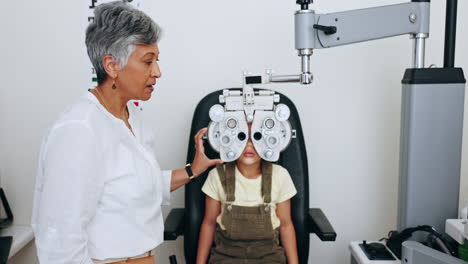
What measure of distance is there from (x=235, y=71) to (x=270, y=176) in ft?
1.81

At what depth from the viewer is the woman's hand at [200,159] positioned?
1421 mm

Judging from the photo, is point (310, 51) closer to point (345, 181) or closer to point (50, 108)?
point (345, 181)

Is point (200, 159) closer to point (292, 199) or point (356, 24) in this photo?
point (292, 199)

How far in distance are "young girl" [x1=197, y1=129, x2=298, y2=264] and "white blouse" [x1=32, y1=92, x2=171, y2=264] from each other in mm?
262

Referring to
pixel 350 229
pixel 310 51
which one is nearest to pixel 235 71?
pixel 310 51

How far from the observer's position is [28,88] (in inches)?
74.3

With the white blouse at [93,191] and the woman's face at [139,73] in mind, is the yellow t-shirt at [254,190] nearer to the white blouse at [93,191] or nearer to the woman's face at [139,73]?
the white blouse at [93,191]

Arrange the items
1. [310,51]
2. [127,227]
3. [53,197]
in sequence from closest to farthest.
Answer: [53,197] → [127,227] → [310,51]

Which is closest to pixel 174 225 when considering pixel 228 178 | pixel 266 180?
pixel 228 178

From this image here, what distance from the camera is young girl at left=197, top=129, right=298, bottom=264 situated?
A: 4.72 feet

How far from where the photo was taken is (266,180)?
1481 millimetres

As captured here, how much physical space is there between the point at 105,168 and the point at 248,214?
53 cm

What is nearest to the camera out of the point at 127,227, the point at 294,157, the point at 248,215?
the point at 127,227

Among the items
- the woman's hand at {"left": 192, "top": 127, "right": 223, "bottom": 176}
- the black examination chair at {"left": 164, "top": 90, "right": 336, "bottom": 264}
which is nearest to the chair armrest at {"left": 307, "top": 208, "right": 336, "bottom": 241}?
the black examination chair at {"left": 164, "top": 90, "right": 336, "bottom": 264}
